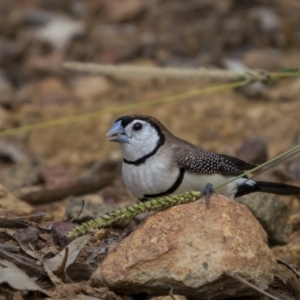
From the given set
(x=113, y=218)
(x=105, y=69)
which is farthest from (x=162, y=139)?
(x=113, y=218)

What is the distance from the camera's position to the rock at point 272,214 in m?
4.99

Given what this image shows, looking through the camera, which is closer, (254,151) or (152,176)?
(152,176)

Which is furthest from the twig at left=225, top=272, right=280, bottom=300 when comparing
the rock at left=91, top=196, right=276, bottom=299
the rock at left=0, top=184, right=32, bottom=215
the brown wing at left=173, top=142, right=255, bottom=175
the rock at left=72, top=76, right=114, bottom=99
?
the rock at left=72, top=76, right=114, bottom=99

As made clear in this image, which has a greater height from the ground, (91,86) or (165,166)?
(165,166)

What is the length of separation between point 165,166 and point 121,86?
15.6 feet

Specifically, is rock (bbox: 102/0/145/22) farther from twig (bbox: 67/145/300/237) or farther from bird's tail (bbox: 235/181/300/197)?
twig (bbox: 67/145/300/237)

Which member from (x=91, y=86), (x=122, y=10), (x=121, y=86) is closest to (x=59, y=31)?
(x=122, y=10)

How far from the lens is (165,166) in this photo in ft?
15.3

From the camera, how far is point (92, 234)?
4.33m

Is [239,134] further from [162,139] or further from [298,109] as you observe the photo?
[162,139]

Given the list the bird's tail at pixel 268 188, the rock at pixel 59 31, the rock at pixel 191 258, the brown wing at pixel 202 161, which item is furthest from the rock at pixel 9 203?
the rock at pixel 59 31

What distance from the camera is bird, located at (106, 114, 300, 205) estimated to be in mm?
4629

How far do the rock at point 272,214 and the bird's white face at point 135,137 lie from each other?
27.6 inches

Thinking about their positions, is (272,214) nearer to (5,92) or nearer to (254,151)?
(254,151)
